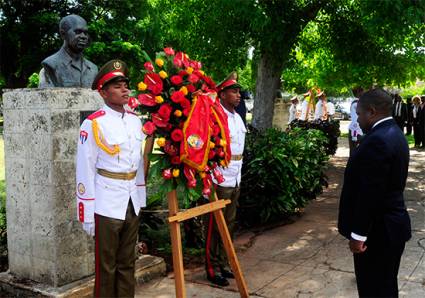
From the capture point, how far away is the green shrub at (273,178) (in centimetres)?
659

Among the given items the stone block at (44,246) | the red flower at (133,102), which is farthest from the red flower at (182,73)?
the stone block at (44,246)

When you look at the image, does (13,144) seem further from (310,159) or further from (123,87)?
(310,159)

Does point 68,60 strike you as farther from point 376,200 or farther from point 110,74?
point 376,200

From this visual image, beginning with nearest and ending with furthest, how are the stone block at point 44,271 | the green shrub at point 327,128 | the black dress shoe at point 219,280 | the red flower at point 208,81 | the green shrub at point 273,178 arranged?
1. the red flower at point 208,81
2. the stone block at point 44,271
3. the black dress shoe at point 219,280
4. the green shrub at point 273,178
5. the green shrub at point 327,128

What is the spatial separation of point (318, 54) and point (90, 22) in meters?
14.5

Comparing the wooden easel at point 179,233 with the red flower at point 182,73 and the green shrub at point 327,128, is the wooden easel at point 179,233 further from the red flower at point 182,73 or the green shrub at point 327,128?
the green shrub at point 327,128

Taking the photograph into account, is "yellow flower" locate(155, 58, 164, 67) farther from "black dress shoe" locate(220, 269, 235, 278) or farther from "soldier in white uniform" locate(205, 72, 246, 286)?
"black dress shoe" locate(220, 269, 235, 278)

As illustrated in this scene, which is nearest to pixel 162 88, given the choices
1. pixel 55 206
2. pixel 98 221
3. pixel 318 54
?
pixel 98 221

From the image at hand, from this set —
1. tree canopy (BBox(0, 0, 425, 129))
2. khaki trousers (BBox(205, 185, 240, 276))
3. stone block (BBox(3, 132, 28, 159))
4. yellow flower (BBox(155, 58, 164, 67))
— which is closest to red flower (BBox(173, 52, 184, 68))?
yellow flower (BBox(155, 58, 164, 67))

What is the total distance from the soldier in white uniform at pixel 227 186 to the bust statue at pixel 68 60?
136 cm

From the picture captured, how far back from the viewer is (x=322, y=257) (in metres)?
5.52

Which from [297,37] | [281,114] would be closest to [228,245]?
[297,37]

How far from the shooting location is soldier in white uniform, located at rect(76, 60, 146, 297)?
3.46m

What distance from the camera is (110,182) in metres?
3.52
